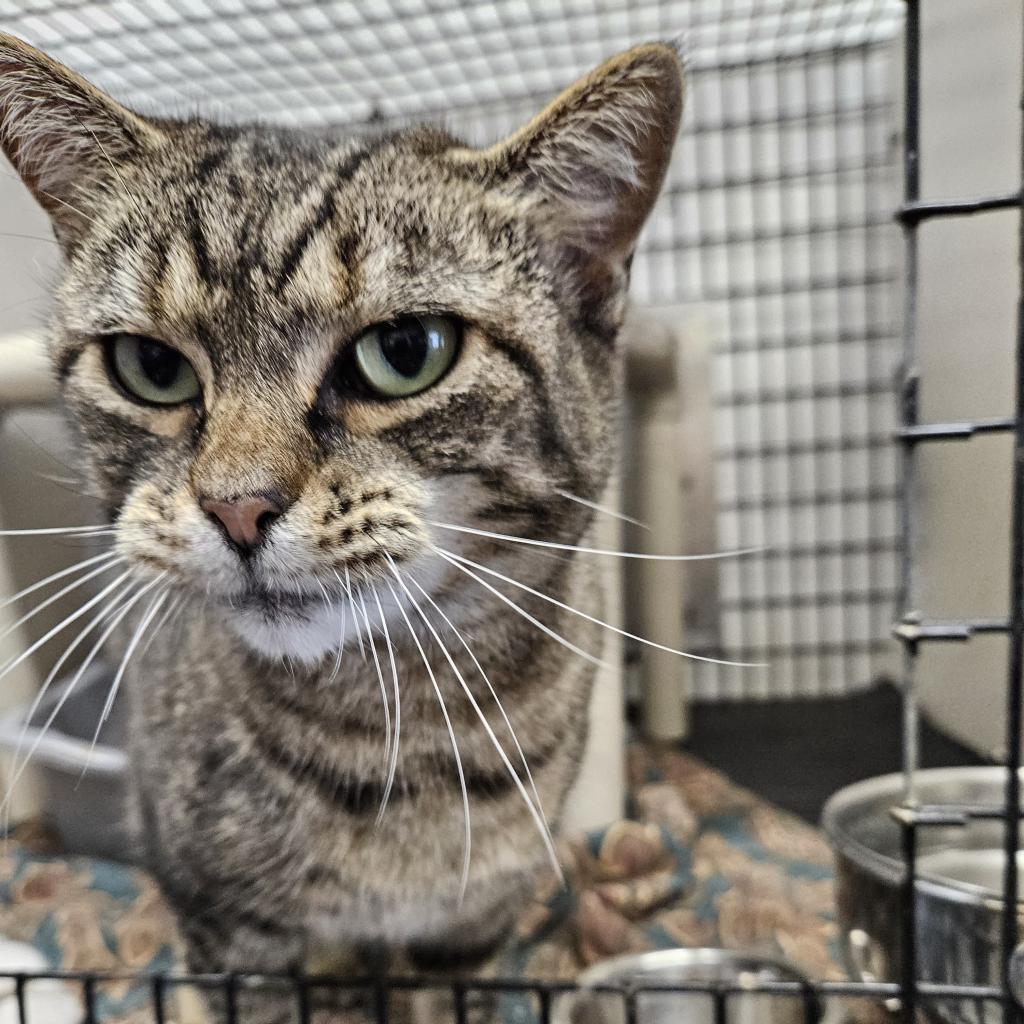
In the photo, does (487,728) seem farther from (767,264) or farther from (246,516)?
(767,264)

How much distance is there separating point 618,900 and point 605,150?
75cm

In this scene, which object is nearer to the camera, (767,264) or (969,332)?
(969,332)

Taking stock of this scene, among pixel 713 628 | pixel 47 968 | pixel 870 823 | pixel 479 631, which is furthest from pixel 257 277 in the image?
pixel 713 628

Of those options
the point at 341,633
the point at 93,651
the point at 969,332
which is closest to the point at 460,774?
the point at 341,633

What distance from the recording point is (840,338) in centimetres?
126

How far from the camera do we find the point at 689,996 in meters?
0.75

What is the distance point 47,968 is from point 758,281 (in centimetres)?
117

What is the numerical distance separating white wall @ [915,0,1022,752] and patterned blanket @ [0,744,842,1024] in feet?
1.00

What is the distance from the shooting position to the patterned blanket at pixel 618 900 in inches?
29.0

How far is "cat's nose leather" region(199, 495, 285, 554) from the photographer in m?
0.41

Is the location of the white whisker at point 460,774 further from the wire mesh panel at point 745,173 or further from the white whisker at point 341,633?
the wire mesh panel at point 745,173

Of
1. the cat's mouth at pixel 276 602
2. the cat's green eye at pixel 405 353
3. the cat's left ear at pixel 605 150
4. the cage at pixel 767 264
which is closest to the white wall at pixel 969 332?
the cage at pixel 767 264

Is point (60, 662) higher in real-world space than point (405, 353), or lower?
lower

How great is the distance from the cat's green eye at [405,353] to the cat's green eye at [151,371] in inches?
4.0
